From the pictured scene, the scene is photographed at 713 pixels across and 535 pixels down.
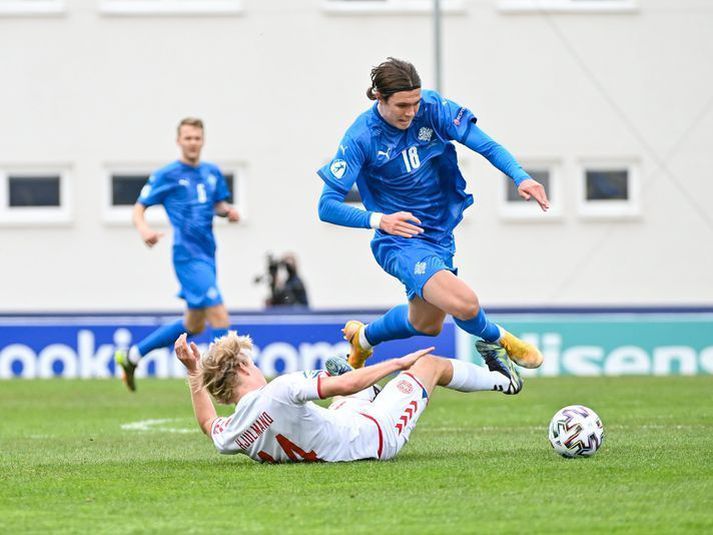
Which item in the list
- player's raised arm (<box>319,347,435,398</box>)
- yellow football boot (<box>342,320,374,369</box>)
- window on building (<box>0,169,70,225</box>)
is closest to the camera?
player's raised arm (<box>319,347,435,398</box>)

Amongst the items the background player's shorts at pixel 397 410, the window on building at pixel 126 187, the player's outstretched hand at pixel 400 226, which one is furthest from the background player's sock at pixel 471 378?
the window on building at pixel 126 187

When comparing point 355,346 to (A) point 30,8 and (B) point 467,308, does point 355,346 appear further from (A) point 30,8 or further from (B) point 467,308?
(A) point 30,8

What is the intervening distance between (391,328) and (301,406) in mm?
2643

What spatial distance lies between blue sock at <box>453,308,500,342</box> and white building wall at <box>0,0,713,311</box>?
15.6 metres

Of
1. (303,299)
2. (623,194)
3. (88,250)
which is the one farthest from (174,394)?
(623,194)

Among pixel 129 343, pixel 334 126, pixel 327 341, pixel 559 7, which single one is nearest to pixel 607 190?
pixel 559 7

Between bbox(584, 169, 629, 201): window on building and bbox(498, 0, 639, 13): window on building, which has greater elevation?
bbox(498, 0, 639, 13): window on building

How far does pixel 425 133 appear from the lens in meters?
10.2

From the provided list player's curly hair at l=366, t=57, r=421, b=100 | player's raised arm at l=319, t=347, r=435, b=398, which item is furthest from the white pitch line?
player's raised arm at l=319, t=347, r=435, b=398

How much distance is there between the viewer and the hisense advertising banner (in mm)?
21109

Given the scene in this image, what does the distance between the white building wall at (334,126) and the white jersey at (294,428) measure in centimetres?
1711

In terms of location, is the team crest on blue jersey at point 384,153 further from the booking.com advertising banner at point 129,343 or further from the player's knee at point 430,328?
the booking.com advertising banner at point 129,343

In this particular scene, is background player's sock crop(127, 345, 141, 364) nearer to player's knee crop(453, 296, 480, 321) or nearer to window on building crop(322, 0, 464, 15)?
player's knee crop(453, 296, 480, 321)

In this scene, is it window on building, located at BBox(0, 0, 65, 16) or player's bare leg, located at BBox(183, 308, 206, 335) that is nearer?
player's bare leg, located at BBox(183, 308, 206, 335)
